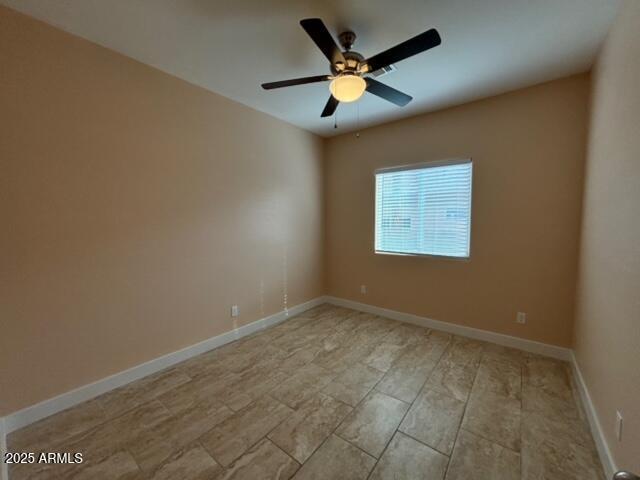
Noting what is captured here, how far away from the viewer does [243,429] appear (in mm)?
1663

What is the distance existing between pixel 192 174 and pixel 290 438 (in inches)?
92.4

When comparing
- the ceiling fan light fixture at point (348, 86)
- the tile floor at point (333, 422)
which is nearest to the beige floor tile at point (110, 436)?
the tile floor at point (333, 422)

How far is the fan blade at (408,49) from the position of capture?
1.37m

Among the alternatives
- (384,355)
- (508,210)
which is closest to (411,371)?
(384,355)

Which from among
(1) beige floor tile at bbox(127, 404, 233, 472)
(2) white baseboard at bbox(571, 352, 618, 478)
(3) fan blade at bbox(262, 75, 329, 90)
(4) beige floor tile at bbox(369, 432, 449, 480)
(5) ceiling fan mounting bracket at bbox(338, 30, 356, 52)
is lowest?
(1) beige floor tile at bbox(127, 404, 233, 472)

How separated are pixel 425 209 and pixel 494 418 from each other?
7.10ft

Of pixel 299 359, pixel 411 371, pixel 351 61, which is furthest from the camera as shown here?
pixel 299 359

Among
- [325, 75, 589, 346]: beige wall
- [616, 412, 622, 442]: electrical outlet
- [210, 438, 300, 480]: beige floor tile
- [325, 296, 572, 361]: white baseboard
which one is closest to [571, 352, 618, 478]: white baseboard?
[616, 412, 622, 442]: electrical outlet

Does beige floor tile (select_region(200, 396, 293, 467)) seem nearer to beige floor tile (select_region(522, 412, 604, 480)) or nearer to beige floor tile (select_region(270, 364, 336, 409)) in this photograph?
beige floor tile (select_region(270, 364, 336, 409))

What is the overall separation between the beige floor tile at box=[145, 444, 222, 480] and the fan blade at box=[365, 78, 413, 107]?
257cm

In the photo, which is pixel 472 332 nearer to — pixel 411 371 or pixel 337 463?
pixel 411 371

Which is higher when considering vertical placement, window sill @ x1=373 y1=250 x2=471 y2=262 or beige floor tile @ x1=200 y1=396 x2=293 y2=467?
window sill @ x1=373 y1=250 x2=471 y2=262

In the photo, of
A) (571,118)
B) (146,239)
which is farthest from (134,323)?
(571,118)

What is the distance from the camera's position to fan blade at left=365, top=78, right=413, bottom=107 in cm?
185
